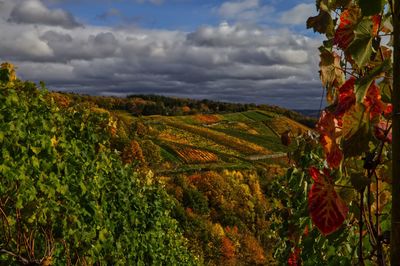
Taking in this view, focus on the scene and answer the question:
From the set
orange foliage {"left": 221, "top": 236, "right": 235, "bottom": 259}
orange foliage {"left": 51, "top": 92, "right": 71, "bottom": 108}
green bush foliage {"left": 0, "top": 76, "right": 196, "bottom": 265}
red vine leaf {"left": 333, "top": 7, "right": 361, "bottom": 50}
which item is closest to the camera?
red vine leaf {"left": 333, "top": 7, "right": 361, "bottom": 50}

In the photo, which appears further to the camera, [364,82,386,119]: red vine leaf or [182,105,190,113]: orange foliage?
[182,105,190,113]: orange foliage

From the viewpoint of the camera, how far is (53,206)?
5145 millimetres

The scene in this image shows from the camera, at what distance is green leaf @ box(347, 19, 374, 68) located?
948mm

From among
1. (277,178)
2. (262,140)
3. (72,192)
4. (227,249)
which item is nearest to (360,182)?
(72,192)

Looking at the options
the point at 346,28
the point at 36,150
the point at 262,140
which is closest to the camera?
the point at 346,28

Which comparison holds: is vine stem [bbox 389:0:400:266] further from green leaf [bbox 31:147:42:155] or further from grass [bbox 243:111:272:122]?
grass [bbox 243:111:272:122]

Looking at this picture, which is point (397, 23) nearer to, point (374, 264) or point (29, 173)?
point (374, 264)

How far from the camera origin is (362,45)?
0.95 m

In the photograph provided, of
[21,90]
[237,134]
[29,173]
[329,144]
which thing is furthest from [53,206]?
[237,134]

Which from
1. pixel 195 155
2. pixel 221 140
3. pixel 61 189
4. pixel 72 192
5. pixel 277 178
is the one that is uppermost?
pixel 61 189

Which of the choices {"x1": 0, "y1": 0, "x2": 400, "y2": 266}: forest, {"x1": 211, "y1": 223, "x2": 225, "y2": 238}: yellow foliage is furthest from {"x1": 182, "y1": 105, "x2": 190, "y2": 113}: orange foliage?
{"x1": 0, "y1": 0, "x2": 400, "y2": 266}: forest

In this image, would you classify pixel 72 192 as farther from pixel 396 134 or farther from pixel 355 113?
pixel 396 134

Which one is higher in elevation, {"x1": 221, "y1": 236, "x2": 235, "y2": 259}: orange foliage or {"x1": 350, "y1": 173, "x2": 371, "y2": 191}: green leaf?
{"x1": 350, "y1": 173, "x2": 371, "y2": 191}: green leaf

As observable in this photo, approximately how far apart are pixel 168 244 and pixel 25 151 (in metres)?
5.15
